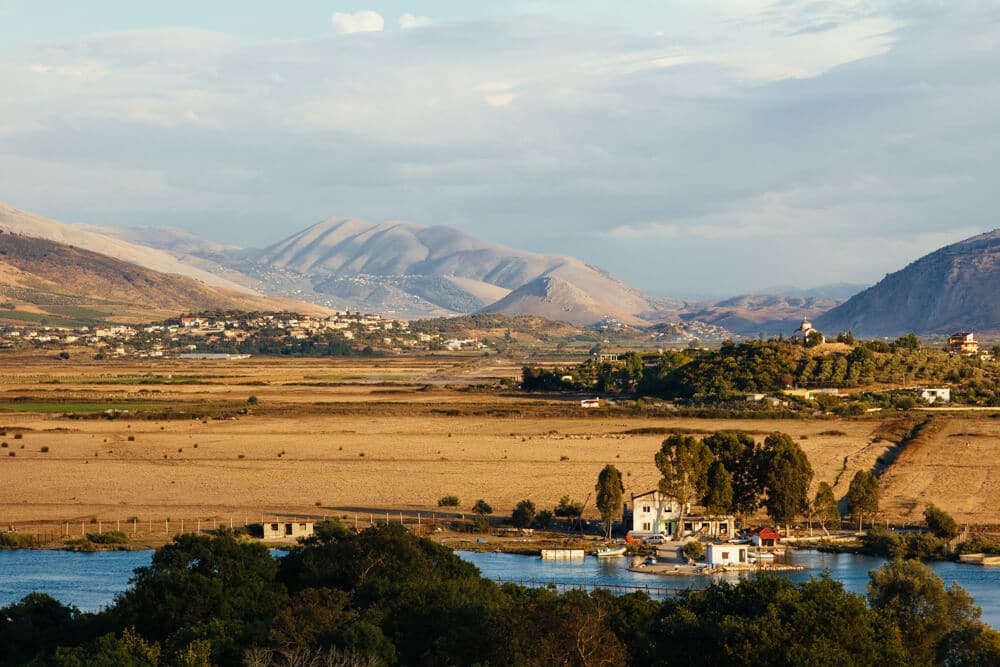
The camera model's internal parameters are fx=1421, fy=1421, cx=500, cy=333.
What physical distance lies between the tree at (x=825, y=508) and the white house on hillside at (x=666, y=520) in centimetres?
274

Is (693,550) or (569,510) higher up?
(569,510)

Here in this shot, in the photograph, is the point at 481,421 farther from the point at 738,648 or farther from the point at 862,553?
the point at 738,648

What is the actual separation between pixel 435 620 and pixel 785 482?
2140cm

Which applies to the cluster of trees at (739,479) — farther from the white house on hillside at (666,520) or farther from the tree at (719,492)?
the white house on hillside at (666,520)

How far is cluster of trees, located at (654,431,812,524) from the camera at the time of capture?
4353 centimetres

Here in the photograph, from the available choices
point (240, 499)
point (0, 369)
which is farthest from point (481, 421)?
point (0, 369)

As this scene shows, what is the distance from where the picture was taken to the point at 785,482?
4338cm

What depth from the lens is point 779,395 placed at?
3649 inches

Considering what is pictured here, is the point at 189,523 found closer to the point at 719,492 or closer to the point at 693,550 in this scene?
the point at 693,550

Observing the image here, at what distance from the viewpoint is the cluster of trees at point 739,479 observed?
43531mm

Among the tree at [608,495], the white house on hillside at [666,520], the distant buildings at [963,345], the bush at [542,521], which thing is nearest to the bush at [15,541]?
the bush at [542,521]

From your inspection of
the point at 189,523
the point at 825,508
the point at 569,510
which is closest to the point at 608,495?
the point at 569,510

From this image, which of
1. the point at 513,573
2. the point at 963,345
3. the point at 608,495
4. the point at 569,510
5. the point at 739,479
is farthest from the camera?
the point at 963,345

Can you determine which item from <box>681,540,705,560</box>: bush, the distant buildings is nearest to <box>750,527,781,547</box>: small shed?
<box>681,540,705,560</box>: bush
